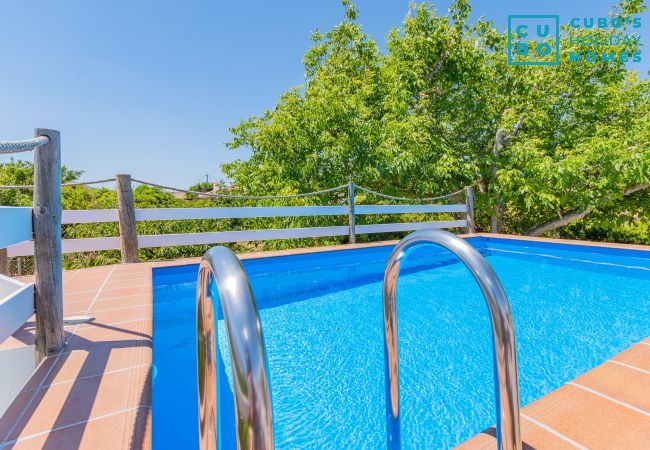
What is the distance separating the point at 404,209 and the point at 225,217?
3.59 metres

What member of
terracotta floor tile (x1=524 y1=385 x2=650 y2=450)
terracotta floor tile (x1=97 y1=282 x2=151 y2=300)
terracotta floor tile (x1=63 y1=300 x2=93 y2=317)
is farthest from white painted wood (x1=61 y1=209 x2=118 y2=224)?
terracotta floor tile (x1=524 y1=385 x2=650 y2=450)

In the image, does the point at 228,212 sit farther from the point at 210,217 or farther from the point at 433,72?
the point at 433,72

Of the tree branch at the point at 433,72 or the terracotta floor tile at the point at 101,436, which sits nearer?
the terracotta floor tile at the point at 101,436

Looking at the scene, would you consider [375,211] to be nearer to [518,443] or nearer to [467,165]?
[467,165]

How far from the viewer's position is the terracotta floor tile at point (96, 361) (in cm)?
146

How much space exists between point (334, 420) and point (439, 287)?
2.65 metres

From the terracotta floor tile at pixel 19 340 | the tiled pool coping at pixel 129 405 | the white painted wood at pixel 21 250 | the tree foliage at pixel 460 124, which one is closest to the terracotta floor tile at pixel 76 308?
the terracotta floor tile at pixel 19 340

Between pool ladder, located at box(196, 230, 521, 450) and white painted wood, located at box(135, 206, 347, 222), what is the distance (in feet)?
13.6

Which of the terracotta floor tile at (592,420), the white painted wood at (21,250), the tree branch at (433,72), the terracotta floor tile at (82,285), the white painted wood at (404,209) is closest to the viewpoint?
the terracotta floor tile at (592,420)

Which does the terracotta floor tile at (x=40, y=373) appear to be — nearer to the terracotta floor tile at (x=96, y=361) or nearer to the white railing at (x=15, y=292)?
the terracotta floor tile at (x=96, y=361)

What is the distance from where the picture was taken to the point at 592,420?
110 centimetres

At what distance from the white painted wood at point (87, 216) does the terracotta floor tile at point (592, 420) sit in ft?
15.4

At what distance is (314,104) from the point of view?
259 inches

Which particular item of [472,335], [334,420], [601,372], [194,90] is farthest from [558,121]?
[194,90]
